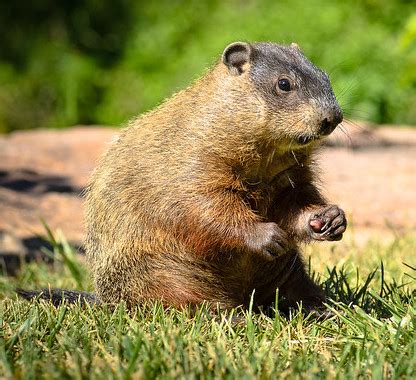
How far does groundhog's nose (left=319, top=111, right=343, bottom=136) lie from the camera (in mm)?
3922

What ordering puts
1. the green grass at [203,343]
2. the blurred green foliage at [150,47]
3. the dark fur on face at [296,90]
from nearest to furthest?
the green grass at [203,343], the dark fur on face at [296,90], the blurred green foliage at [150,47]

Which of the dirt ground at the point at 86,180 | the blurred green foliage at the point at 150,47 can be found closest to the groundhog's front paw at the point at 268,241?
the dirt ground at the point at 86,180

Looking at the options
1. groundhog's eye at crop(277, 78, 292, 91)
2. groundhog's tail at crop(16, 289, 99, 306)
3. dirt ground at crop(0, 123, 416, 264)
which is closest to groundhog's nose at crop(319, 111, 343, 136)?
groundhog's eye at crop(277, 78, 292, 91)

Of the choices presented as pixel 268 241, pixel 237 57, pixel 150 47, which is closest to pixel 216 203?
pixel 268 241

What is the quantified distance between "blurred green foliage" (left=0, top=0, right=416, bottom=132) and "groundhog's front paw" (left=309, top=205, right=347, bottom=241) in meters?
7.63

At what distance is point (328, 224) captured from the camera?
4.05 m

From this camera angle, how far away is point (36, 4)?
544 inches

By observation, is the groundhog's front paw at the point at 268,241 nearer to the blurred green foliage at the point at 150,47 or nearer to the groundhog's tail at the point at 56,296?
the groundhog's tail at the point at 56,296

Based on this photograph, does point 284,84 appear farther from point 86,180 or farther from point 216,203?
point 86,180

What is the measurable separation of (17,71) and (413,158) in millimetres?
6975

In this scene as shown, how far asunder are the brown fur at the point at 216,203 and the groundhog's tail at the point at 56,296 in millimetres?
114

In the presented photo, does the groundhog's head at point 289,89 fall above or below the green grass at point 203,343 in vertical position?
above

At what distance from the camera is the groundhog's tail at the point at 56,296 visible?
411 centimetres

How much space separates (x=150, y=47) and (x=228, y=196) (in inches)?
381
